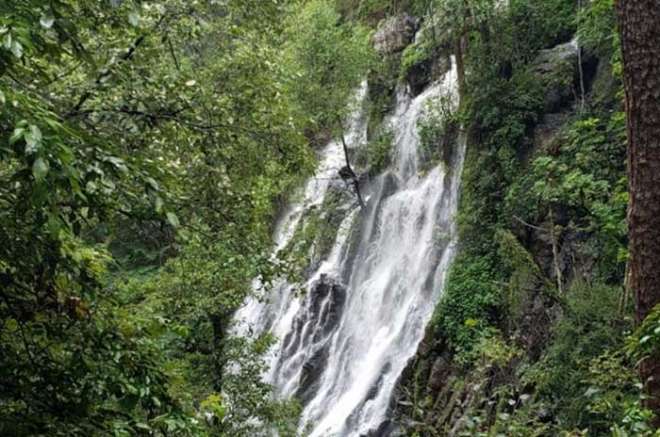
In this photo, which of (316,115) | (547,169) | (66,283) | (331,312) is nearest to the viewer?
(66,283)

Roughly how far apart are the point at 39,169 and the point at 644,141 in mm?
3735

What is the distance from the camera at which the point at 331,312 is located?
14898mm

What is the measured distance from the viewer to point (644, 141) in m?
4.20

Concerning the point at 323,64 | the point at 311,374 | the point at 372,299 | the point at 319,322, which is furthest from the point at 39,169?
the point at 323,64

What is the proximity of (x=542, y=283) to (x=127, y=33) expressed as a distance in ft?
22.8

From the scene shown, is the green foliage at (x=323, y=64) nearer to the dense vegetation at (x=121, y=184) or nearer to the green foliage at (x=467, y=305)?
the green foliage at (x=467, y=305)

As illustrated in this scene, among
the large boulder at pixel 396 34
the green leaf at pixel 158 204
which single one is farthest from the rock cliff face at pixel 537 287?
the large boulder at pixel 396 34

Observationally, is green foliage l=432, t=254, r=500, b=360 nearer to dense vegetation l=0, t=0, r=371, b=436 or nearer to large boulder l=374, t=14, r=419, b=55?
dense vegetation l=0, t=0, r=371, b=436

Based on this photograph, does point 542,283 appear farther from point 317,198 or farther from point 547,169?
point 317,198

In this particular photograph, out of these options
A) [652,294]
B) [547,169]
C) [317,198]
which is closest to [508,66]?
[547,169]

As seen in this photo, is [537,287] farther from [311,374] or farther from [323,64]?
[323,64]

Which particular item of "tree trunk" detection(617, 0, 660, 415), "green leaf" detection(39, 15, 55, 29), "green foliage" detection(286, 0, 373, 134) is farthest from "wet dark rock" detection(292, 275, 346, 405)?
"green leaf" detection(39, 15, 55, 29)

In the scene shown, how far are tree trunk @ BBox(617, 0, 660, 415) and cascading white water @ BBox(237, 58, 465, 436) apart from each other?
762cm

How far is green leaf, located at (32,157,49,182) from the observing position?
73.6 inches
